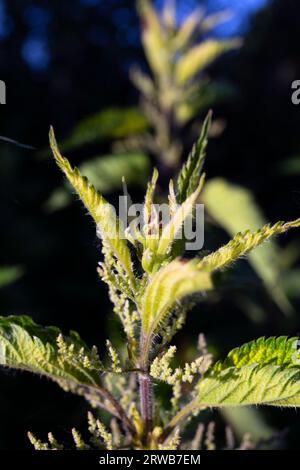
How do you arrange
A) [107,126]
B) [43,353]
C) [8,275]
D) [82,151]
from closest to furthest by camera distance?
[43,353] → [8,275] → [107,126] → [82,151]

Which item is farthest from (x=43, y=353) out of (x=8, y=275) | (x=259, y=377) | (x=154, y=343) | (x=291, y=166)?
(x=291, y=166)

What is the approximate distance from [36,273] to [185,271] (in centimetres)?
251

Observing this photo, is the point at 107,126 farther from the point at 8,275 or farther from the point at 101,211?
the point at 101,211

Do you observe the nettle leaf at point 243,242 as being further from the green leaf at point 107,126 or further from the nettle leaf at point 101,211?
the green leaf at point 107,126

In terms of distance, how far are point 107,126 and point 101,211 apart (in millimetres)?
1138

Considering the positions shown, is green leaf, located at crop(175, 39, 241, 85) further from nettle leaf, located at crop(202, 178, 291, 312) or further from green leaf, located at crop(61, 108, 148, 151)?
nettle leaf, located at crop(202, 178, 291, 312)

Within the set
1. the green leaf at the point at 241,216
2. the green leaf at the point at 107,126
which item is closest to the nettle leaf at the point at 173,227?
the green leaf at the point at 241,216

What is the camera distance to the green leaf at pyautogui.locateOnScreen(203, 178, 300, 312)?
1.49 m

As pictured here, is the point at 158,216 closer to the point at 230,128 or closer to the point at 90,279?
the point at 90,279

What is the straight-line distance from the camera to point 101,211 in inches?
26.1

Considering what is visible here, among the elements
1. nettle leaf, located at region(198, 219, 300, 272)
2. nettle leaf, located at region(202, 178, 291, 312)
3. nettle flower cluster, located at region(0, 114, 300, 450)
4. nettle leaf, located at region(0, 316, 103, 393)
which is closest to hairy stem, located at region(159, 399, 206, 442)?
nettle flower cluster, located at region(0, 114, 300, 450)

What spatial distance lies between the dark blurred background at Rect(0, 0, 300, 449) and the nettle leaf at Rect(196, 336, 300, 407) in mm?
238

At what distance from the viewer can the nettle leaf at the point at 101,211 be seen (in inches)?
25.6
